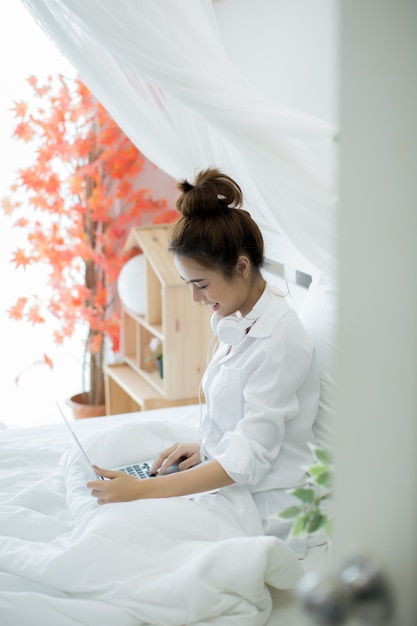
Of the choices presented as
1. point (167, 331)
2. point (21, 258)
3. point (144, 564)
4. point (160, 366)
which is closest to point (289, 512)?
point (144, 564)

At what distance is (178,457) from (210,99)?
32.0 inches

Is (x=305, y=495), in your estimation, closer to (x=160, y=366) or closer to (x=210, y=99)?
(x=210, y=99)

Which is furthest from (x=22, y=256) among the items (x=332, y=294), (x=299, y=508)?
(x=299, y=508)

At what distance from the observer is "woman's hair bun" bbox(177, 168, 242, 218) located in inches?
66.5

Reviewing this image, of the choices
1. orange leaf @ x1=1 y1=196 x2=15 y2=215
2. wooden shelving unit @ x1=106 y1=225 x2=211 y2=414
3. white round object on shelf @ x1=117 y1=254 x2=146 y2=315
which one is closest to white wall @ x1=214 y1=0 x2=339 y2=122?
wooden shelving unit @ x1=106 y1=225 x2=211 y2=414

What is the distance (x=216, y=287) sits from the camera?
171 centimetres

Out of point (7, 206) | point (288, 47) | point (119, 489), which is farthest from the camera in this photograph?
point (7, 206)

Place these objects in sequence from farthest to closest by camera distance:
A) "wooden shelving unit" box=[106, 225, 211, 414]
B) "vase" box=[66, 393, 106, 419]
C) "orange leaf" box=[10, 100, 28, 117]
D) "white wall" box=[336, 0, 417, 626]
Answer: "vase" box=[66, 393, 106, 419] → "orange leaf" box=[10, 100, 28, 117] → "wooden shelving unit" box=[106, 225, 211, 414] → "white wall" box=[336, 0, 417, 626]

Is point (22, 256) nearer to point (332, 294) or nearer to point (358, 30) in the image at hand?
point (332, 294)

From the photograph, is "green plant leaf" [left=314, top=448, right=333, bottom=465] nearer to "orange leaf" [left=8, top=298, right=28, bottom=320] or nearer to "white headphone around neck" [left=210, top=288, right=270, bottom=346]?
"white headphone around neck" [left=210, top=288, right=270, bottom=346]

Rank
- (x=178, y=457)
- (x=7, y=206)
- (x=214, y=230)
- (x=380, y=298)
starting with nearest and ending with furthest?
(x=380, y=298) < (x=214, y=230) < (x=178, y=457) < (x=7, y=206)

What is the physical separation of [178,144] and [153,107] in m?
0.12

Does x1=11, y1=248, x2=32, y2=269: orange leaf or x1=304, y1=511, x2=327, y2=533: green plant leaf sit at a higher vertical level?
x1=11, y1=248, x2=32, y2=269: orange leaf

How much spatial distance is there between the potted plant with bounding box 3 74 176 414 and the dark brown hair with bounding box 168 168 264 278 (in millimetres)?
1560
